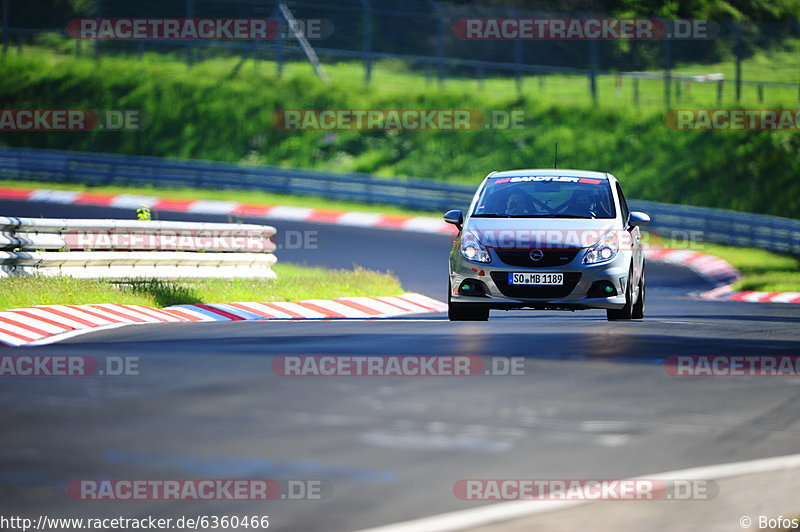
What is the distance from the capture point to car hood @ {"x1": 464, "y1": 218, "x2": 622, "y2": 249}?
14.4 meters

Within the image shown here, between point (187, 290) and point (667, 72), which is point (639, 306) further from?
point (667, 72)

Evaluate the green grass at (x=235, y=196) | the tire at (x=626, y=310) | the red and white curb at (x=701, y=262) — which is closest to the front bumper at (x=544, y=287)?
the tire at (x=626, y=310)

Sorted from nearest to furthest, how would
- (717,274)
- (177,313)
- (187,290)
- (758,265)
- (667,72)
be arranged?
(177,313), (187,290), (717,274), (758,265), (667,72)

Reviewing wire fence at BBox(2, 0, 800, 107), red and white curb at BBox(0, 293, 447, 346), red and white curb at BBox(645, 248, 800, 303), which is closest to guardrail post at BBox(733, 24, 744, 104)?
wire fence at BBox(2, 0, 800, 107)

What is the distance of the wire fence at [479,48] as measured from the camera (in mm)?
43406

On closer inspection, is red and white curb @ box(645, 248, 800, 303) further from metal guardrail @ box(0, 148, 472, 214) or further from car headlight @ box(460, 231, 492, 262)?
car headlight @ box(460, 231, 492, 262)

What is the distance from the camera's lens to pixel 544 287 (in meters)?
14.3

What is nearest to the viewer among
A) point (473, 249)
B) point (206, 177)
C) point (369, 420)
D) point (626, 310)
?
point (369, 420)

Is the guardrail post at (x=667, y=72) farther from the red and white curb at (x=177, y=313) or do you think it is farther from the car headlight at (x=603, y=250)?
the car headlight at (x=603, y=250)

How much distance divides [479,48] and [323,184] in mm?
10441

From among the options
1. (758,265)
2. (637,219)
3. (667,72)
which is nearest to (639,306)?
(637,219)

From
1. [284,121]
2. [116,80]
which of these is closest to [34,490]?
[284,121]

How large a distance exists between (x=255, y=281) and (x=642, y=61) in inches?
1124

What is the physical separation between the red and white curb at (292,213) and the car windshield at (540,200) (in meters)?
15.9
